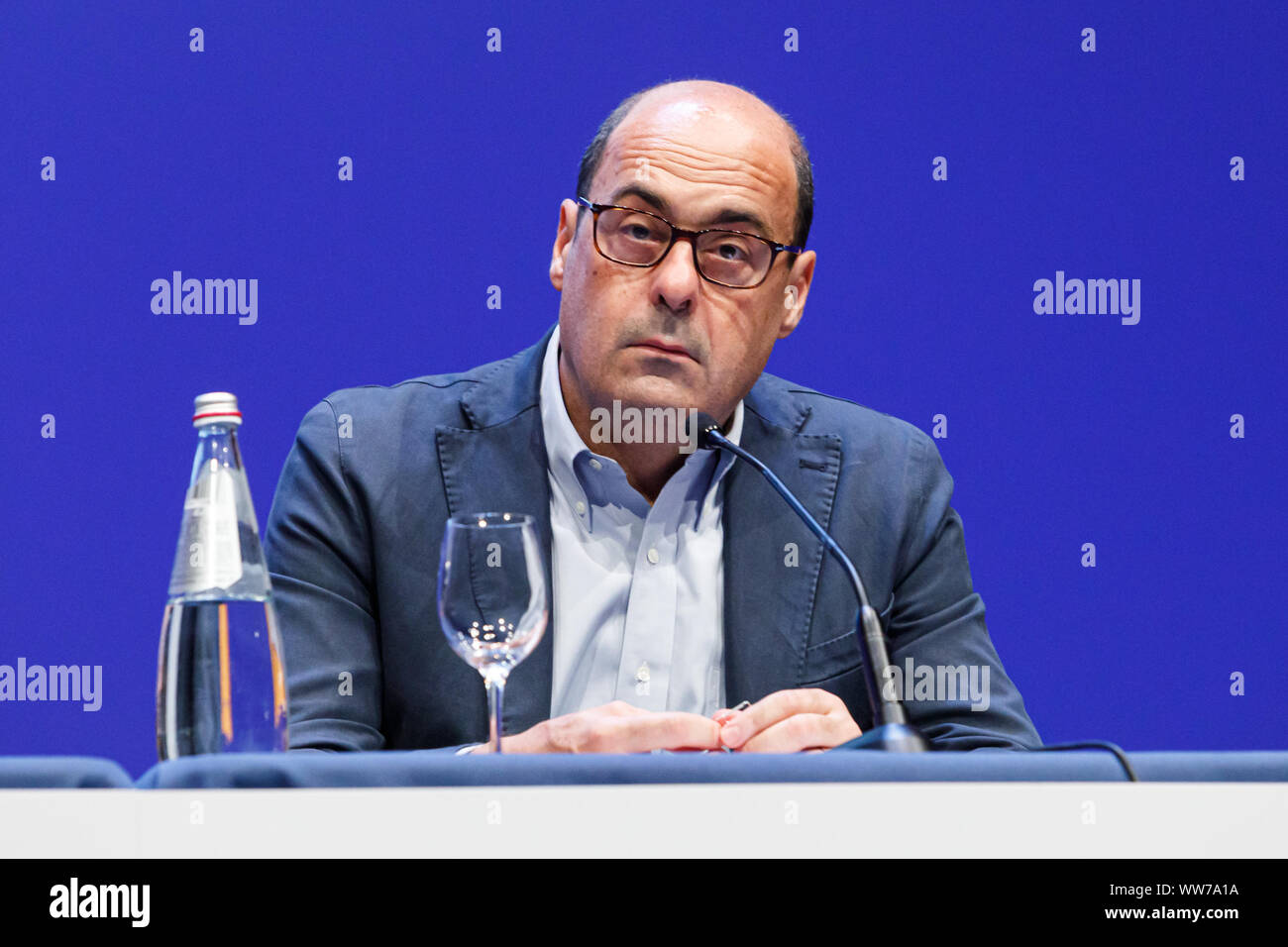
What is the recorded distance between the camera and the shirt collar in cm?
173

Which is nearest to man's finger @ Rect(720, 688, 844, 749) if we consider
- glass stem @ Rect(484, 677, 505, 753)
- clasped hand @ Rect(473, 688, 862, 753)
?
clasped hand @ Rect(473, 688, 862, 753)

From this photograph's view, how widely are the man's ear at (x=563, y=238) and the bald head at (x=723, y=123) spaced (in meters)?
0.03

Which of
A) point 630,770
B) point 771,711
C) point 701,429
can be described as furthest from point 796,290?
point 630,770

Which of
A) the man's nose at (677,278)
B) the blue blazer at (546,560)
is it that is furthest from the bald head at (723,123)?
the blue blazer at (546,560)

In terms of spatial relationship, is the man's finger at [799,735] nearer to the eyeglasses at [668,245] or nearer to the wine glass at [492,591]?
the wine glass at [492,591]

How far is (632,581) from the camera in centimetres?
170

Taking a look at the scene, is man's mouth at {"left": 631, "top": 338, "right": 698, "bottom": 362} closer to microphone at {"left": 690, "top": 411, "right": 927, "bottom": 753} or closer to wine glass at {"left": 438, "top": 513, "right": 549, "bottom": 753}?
microphone at {"left": 690, "top": 411, "right": 927, "bottom": 753}

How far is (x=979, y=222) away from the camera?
7.89 ft

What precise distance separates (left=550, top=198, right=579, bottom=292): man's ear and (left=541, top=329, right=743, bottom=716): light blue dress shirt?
0.20 meters

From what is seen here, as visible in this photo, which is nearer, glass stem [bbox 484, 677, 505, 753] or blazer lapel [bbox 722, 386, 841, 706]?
glass stem [bbox 484, 677, 505, 753]

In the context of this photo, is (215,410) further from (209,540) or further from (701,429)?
(701,429)

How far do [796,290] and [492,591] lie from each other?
3.61 feet

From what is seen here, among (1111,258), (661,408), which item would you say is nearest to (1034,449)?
(1111,258)
